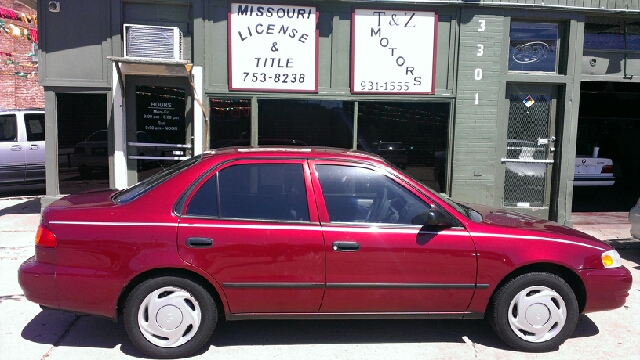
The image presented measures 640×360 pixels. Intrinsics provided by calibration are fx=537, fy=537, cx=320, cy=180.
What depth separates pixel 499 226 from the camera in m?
4.29

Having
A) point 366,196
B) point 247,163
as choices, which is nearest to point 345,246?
point 366,196

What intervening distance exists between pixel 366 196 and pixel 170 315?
5.77 feet

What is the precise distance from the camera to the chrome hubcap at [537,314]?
4.25m

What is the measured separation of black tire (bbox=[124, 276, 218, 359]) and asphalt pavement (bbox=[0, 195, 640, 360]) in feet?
0.59

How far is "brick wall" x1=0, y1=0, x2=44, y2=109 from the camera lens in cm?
1820

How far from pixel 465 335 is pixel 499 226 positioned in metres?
1.04

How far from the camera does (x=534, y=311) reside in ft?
14.0

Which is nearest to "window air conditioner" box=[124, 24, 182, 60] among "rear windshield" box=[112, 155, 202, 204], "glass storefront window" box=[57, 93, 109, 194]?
"glass storefront window" box=[57, 93, 109, 194]

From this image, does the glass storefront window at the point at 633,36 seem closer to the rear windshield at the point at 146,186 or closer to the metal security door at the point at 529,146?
the metal security door at the point at 529,146

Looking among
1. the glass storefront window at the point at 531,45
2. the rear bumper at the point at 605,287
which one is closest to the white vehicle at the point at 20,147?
the glass storefront window at the point at 531,45

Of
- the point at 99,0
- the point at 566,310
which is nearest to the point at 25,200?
the point at 99,0

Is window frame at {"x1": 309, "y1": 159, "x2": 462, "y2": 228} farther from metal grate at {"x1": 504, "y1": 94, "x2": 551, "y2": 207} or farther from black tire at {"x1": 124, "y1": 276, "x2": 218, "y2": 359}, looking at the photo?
metal grate at {"x1": 504, "y1": 94, "x2": 551, "y2": 207}

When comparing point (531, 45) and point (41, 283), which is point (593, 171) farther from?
point (41, 283)

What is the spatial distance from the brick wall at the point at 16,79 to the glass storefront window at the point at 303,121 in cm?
1309
